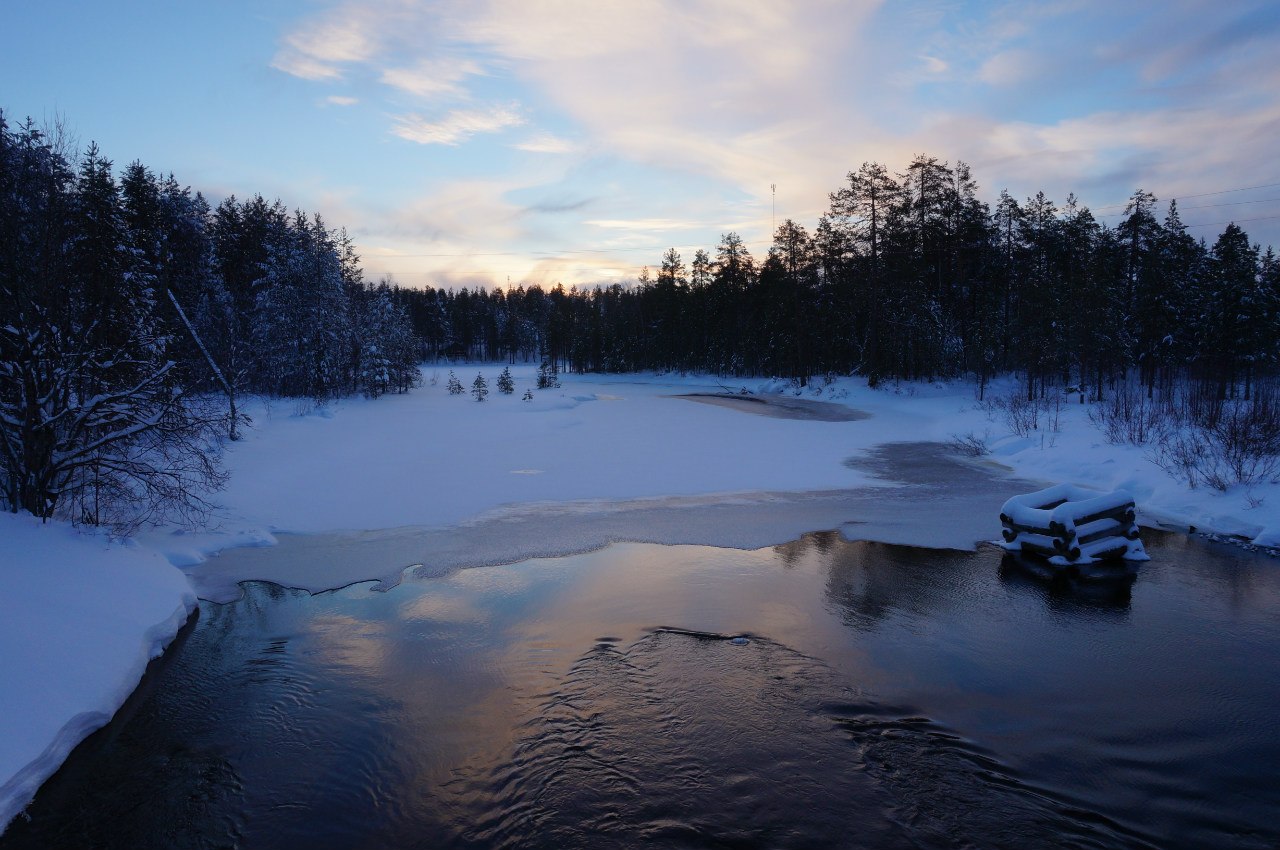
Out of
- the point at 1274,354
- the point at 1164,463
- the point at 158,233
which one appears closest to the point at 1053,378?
the point at 1274,354

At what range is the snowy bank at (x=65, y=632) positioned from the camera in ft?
18.4

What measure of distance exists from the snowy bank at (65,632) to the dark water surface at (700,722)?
279 mm

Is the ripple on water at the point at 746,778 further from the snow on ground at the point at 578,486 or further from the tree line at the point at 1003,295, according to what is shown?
the tree line at the point at 1003,295

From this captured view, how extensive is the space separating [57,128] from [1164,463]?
23647 mm

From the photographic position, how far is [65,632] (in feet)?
22.8

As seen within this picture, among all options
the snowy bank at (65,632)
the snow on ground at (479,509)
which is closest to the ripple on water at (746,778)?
the snowy bank at (65,632)

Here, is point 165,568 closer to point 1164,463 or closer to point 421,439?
point 421,439

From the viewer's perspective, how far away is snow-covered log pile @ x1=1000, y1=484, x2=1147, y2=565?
435 inches

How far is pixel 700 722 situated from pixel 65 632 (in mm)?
6675

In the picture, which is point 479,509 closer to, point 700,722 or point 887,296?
point 700,722

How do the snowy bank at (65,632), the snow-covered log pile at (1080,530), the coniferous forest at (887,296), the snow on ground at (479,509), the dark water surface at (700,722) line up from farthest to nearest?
1. the coniferous forest at (887,296)
2. the snow-covered log pile at (1080,530)
3. the snow on ground at (479,509)
4. the snowy bank at (65,632)
5. the dark water surface at (700,722)

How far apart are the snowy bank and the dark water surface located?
279 millimetres

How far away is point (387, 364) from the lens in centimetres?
4872

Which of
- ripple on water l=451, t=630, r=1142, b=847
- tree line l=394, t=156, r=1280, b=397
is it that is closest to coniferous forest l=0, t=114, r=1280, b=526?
tree line l=394, t=156, r=1280, b=397
